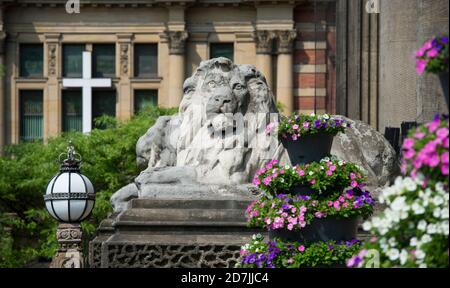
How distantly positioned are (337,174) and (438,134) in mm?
5324

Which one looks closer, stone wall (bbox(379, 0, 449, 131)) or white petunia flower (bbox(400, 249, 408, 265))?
white petunia flower (bbox(400, 249, 408, 265))

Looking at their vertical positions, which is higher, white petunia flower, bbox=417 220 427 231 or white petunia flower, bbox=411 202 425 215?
white petunia flower, bbox=411 202 425 215

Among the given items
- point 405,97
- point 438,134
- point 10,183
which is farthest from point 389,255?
point 10,183

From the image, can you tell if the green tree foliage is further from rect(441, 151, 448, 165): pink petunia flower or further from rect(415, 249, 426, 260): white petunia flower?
rect(441, 151, 448, 165): pink petunia flower

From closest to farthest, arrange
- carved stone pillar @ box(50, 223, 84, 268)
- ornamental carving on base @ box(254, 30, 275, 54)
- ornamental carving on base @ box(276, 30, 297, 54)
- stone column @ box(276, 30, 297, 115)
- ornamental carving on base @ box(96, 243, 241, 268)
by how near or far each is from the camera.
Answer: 1. ornamental carving on base @ box(96, 243, 241, 268)
2. carved stone pillar @ box(50, 223, 84, 268)
3. stone column @ box(276, 30, 297, 115)
4. ornamental carving on base @ box(276, 30, 297, 54)
5. ornamental carving on base @ box(254, 30, 275, 54)

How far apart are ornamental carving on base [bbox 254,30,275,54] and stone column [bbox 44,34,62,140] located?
8195 mm

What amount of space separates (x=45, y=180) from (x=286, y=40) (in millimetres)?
22724

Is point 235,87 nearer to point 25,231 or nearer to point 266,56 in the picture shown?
point 25,231

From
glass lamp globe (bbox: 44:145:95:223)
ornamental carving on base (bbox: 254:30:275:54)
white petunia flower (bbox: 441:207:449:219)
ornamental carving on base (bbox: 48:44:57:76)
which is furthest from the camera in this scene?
ornamental carving on base (bbox: 48:44:57:76)

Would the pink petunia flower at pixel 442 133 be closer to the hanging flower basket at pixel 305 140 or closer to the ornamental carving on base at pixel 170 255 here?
the hanging flower basket at pixel 305 140

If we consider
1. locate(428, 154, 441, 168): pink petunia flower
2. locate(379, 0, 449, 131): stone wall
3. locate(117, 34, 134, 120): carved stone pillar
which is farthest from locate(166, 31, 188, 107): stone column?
locate(428, 154, 441, 168): pink petunia flower

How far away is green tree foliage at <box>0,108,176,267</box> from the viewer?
147ft
